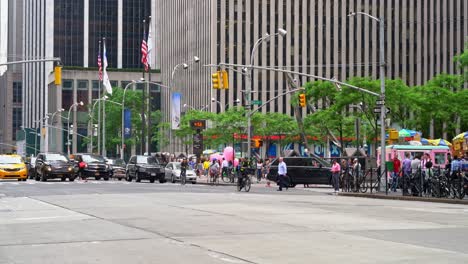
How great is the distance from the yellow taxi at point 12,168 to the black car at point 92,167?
14.7 feet

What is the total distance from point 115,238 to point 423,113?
162 feet

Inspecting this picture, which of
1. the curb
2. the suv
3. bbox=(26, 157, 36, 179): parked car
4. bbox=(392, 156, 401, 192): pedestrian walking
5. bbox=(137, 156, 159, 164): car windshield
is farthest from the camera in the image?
bbox=(26, 157, 36, 179): parked car

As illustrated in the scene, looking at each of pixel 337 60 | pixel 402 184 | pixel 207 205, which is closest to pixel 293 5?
pixel 337 60

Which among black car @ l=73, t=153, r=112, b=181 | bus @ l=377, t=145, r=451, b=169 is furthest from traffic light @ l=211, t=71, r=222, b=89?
black car @ l=73, t=153, r=112, b=181

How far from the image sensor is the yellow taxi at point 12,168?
49.2m

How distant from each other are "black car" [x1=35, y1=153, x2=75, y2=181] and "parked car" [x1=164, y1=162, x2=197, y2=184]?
273 inches

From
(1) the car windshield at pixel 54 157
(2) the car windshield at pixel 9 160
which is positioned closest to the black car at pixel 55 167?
(1) the car windshield at pixel 54 157

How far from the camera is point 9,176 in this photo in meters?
49.3

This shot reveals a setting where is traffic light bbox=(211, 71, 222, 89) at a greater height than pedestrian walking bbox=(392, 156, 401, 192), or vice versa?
traffic light bbox=(211, 71, 222, 89)

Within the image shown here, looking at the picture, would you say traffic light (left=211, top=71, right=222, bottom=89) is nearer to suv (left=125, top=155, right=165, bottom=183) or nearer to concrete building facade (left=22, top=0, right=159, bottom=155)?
suv (left=125, top=155, right=165, bottom=183)

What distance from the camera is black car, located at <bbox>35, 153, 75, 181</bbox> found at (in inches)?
1960

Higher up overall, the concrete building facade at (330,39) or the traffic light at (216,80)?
the concrete building facade at (330,39)

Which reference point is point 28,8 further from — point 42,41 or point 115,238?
point 115,238

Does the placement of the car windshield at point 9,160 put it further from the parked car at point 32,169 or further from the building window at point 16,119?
the building window at point 16,119
